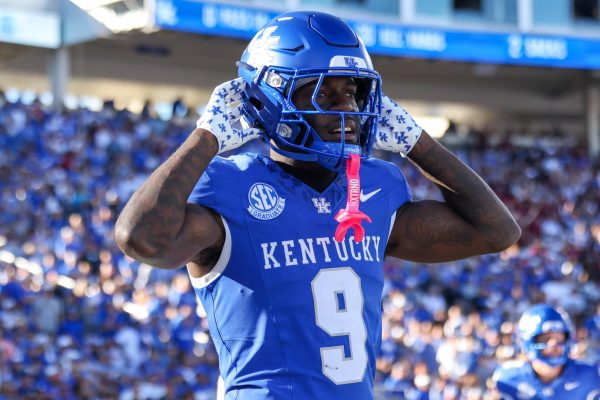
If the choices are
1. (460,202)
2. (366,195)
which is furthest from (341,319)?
(460,202)

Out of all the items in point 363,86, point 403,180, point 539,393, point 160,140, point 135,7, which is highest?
point 363,86

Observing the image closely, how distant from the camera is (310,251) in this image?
2994 millimetres

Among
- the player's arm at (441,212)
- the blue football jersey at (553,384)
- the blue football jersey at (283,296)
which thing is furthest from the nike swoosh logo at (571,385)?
the blue football jersey at (283,296)

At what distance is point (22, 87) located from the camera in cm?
2008

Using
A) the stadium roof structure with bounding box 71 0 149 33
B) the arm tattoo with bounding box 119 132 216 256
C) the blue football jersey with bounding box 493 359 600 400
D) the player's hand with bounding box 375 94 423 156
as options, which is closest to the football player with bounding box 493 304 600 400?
the blue football jersey with bounding box 493 359 600 400

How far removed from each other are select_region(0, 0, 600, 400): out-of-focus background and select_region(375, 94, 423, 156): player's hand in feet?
23.0

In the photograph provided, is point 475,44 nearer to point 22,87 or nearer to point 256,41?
point 22,87

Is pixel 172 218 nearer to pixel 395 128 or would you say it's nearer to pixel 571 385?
pixel 395 128

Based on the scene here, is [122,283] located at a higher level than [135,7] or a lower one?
lower

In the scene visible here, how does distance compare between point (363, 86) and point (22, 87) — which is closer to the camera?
point (363, 86)

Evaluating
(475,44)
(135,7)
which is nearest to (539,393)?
(135,7)

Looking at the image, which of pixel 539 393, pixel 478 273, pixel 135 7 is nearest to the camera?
pixel 539 393

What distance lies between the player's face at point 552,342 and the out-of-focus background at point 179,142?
5.17m

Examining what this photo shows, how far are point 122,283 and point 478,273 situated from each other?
5705 mm
